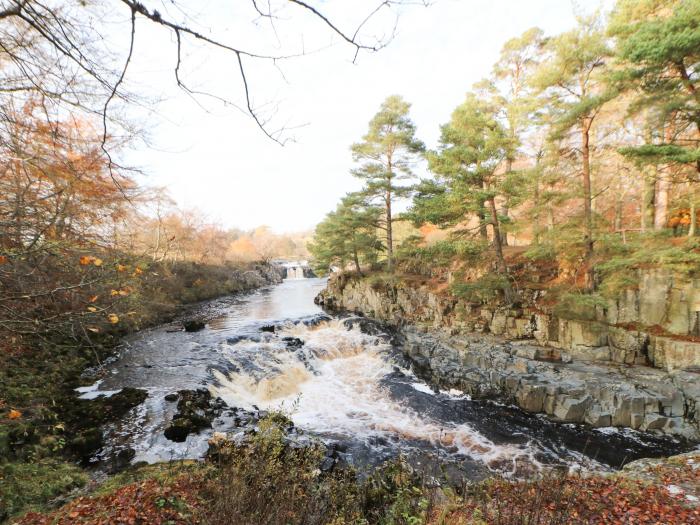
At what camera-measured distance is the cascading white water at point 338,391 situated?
6.94 m

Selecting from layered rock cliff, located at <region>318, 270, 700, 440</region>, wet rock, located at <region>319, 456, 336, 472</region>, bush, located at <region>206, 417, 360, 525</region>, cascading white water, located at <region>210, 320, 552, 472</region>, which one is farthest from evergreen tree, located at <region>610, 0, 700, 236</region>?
wet rock, located at <region>319, 456, 336, 472</region>

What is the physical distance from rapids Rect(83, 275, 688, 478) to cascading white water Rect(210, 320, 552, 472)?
0.04 m

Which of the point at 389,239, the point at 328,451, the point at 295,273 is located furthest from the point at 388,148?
the point at 295,273

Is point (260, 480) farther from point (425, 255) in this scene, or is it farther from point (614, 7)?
point (614, 7)

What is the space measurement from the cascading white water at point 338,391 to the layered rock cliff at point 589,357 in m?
1.74

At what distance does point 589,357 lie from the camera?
323 inches

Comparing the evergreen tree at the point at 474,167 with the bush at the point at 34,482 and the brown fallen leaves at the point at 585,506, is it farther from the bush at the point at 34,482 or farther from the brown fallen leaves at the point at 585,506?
the bush at the point at 34,482

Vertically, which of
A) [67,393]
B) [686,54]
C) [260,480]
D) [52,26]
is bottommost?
[67,393]

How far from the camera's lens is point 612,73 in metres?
6.88

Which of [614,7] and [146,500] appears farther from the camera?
[614,7]

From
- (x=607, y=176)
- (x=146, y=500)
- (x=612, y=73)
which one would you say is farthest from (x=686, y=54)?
(x=146, y=500)

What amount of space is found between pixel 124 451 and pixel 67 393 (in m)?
3.62

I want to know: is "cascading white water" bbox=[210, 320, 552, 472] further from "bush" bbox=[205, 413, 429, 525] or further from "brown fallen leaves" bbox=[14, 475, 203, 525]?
"brown fallen leaves" bbox=[14, 475, 203, 525]

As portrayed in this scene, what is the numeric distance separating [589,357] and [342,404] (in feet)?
23.9
